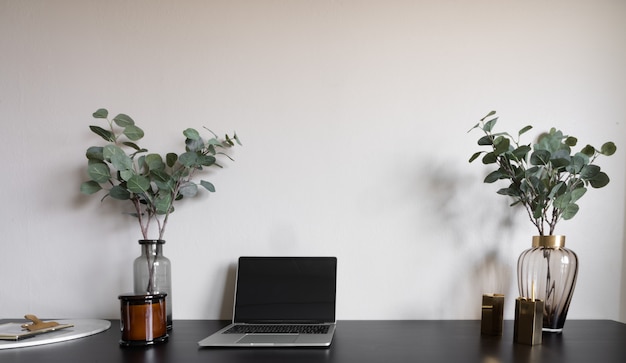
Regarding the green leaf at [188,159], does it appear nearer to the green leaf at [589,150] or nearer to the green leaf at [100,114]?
the green leaf at [100,114]

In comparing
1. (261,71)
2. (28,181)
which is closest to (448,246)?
(261,71)

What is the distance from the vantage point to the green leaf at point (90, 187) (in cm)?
139

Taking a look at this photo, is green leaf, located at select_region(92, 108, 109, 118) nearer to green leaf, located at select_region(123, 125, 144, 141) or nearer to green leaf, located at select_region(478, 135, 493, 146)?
green leaf, located at select_region(123, 125, 144, 141)

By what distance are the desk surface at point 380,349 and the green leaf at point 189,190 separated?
389mm

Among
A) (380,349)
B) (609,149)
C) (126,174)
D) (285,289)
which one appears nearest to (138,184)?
(126,174)

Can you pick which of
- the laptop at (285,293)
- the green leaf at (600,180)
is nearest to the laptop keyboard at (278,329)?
the laptop at (285,293)

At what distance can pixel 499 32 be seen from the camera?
4.99ft

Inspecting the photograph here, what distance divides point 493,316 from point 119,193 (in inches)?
44.4

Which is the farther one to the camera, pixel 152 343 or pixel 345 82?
pixel 345 82

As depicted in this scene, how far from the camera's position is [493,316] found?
127 cm

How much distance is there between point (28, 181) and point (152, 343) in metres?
0.73

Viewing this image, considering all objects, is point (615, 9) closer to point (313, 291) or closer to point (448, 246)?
point (448, 246)

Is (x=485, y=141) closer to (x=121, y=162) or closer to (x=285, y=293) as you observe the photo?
(x=285, y=293)

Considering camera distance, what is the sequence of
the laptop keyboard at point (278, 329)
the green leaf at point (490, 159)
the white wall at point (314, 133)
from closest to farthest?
the laptop keyboard at point (278, 329), the green leaf at point (490, 159), the white wall at point (314, 133)
